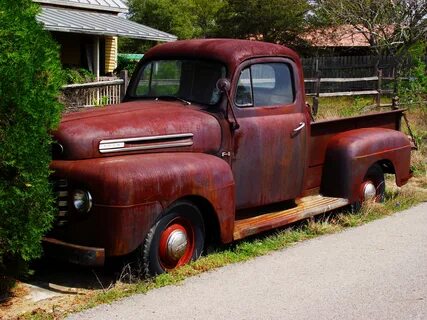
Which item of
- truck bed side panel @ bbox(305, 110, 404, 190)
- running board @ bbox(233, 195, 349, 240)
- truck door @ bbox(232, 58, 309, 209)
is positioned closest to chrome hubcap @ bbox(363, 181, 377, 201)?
running board @ bbox(233, 195, 349, 240)

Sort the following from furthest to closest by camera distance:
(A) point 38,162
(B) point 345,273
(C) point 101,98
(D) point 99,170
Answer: (C) point 101,98, (B) point 345,273, (D) point 99,170, (A) point 38,162

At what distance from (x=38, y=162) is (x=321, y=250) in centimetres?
304

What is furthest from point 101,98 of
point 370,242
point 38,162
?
point 38,162

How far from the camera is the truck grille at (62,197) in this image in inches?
192

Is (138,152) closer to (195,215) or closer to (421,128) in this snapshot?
(195,215)

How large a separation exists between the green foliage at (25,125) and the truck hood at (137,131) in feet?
1.64

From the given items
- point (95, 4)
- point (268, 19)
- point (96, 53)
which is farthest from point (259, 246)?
point (268, 19)

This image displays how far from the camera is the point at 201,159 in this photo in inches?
214

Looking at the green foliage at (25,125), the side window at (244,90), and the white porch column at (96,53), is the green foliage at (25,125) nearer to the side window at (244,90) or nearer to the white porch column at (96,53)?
the side window at (244,90)

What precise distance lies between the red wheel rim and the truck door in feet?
2.55

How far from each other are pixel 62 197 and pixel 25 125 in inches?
33.1

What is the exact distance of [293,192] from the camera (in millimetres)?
6660

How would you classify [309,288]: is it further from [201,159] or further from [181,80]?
[181,80]

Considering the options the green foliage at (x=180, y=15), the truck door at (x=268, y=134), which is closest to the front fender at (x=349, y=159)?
the truck door at (x=268, y=134)
